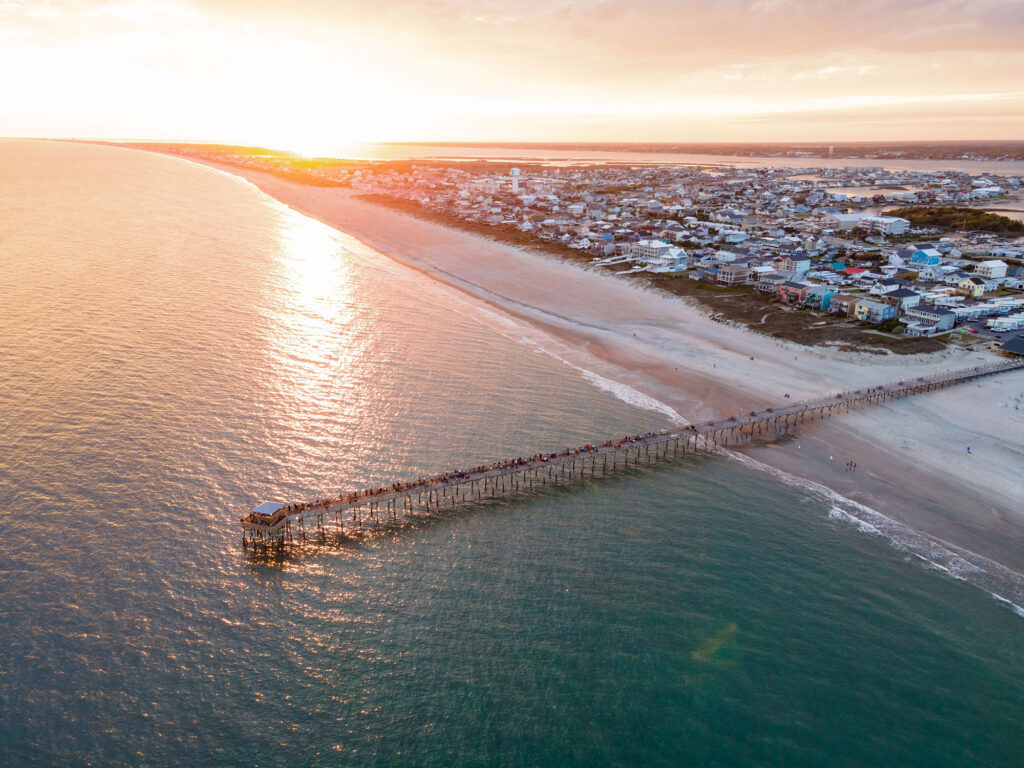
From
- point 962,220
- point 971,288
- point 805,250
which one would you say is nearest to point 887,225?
point 962,220

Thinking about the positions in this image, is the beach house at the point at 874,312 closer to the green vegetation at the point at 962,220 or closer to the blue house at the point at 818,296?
the blue house at the point at 818,296

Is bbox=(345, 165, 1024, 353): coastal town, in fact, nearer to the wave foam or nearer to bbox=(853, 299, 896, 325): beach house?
bbox=(853, 299, 896, 325): beach house

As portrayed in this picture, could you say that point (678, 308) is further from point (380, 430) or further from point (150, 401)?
point (150, 401)

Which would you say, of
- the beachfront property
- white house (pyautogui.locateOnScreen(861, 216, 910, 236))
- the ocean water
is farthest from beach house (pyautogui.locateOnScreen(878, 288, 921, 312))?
white house (pyautogui.locateOnScreen(861, 216, 910, 236))

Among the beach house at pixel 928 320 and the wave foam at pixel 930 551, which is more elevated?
the beach house at pixel 928 320

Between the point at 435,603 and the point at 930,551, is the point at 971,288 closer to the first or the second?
the point at 930,551

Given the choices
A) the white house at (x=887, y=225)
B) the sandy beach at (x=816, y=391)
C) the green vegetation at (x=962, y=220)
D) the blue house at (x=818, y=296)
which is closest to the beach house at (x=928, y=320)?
the sandy beach at (x=816, y=391)

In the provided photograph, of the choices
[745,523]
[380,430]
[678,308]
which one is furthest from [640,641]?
[678,308]
